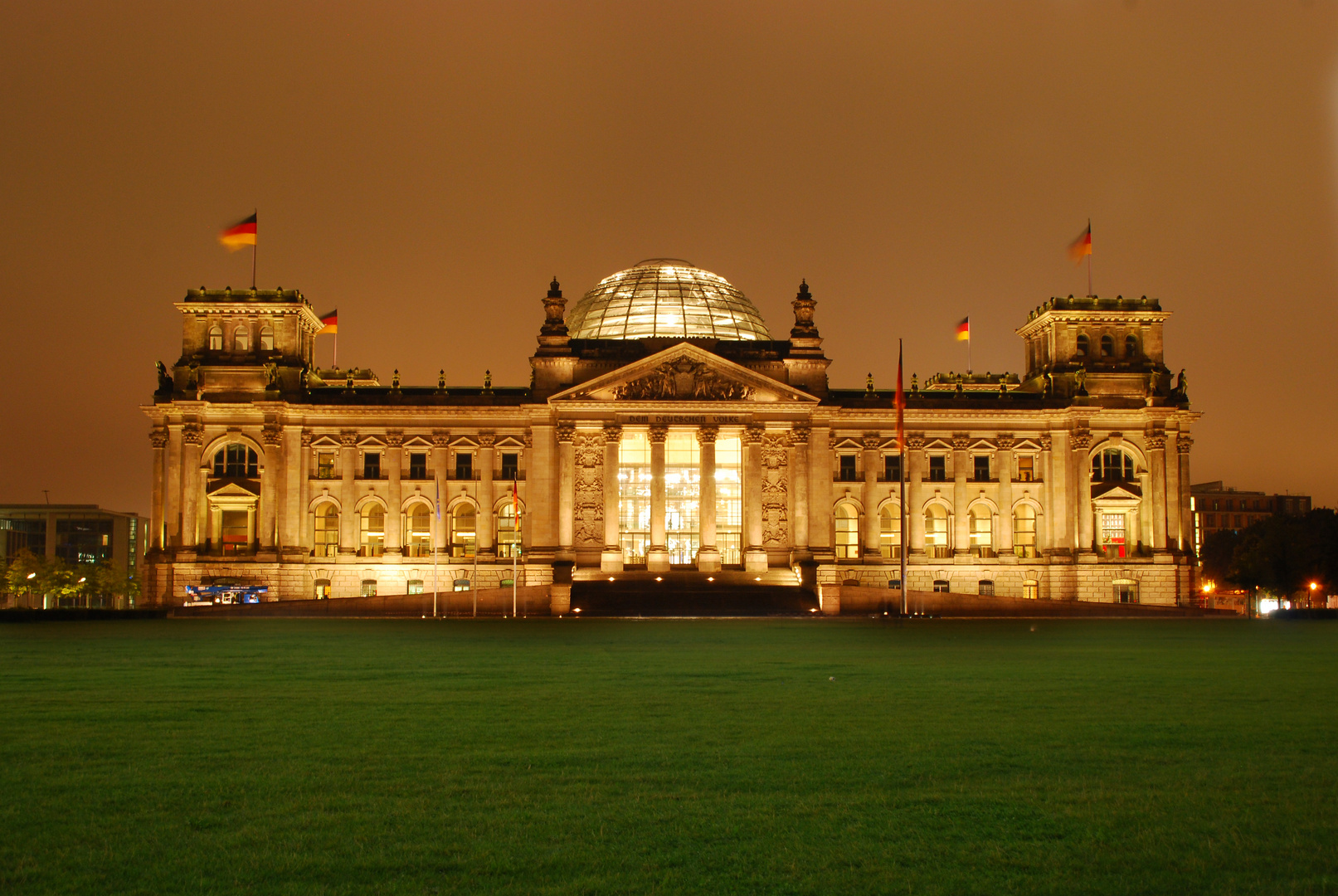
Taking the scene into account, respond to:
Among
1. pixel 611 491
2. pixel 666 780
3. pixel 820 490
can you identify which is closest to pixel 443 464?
pixel 611 491

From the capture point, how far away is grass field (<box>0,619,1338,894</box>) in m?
11.2

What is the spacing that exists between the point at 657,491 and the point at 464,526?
15073 mm

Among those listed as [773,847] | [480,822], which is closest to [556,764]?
[480,822]

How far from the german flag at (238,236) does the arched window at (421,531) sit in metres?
22.3

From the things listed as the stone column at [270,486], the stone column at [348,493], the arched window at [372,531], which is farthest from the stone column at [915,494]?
the stone column at [270,486]

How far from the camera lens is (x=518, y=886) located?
10.7 metres

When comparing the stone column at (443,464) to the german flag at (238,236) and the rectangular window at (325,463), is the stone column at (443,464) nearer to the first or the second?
the rectangular window at (325,463)

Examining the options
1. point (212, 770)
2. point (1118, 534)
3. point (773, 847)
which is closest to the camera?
point (773, 847)

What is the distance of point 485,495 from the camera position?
95000mm

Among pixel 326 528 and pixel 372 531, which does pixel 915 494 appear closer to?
pixel 372 531

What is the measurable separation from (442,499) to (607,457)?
13148mm

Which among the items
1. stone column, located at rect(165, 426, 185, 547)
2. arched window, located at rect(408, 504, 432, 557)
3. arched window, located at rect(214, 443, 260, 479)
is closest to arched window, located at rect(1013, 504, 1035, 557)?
arched window, located at rect(408, 504, 432, 557)

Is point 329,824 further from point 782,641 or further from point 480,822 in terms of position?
point 782,641

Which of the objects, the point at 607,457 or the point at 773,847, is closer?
the point at 773,847
